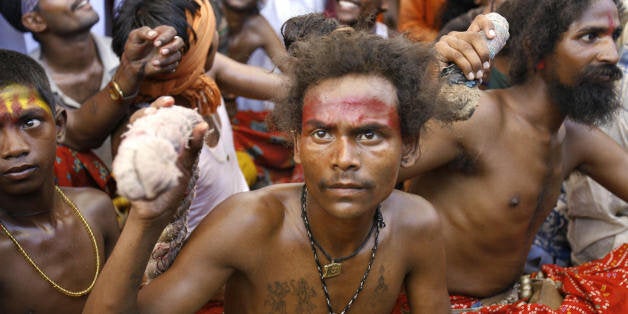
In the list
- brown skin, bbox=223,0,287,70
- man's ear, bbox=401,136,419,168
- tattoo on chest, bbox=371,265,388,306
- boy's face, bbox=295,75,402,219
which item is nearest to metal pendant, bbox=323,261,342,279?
tattoo on chest, bbox=371,265,388,306

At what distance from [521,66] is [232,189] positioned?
4.97 feet

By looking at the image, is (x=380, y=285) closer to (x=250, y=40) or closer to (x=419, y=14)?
(x=250, y=40)

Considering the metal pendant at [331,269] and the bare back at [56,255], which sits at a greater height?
the metal pendant at [331,269]

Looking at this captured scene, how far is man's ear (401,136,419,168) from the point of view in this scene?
2.39 m

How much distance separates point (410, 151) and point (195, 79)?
4.01ft

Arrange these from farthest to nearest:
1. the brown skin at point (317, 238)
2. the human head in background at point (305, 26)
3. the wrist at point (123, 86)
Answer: the human head in background at point (305, 26)
the wrist at point (123, 86)
the brown skin at point (317, 238)

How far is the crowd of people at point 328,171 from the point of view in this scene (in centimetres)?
220

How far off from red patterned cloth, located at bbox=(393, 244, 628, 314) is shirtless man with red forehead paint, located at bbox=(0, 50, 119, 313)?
1.30 metres

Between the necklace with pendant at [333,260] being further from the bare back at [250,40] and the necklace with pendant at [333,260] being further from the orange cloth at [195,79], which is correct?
the bare back at [250,40]

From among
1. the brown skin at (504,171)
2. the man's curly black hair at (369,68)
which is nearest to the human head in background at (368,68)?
the man's curly black hair at (369,68)

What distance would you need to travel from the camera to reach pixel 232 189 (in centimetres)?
362

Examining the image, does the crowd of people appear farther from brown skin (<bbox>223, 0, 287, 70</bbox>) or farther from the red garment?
brown skin (<bbox>223, 0, 287, 70</bbox>)

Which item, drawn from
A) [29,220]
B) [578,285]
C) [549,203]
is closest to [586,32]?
Result: [549,203]

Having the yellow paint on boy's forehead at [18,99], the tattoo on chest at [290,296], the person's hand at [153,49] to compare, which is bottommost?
the tattoo on chest at [290,296]
